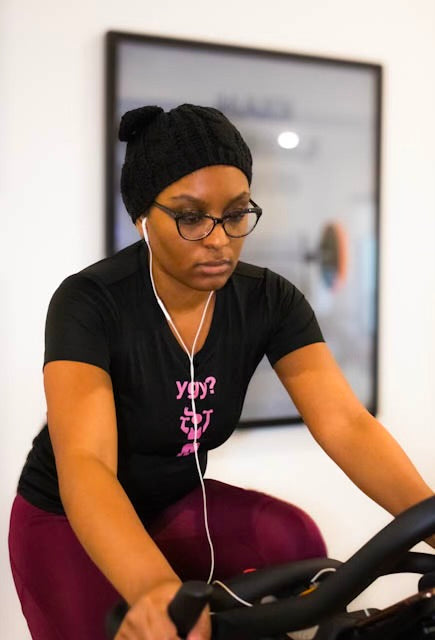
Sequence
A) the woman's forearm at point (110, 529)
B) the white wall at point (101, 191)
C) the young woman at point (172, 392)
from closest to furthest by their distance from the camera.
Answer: the woman's forearm at point (110, 529)
the young woman at point (172, 392)
the white wall at point (101, 191)

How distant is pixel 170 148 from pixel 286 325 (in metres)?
0.37

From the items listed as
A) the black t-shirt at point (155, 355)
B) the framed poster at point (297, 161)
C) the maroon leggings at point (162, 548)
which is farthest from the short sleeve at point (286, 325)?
the framed poster at point (297, 161)

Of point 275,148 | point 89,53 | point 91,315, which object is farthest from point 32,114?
point 91,315

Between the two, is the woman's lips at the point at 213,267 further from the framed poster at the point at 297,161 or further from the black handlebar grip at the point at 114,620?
the framed poster at the point at 297,161

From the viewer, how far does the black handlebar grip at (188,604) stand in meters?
0.61

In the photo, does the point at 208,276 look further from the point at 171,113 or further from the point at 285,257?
the point at 285,257

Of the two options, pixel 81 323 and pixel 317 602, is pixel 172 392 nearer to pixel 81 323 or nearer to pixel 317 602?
pixel 81 323

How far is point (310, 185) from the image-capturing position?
80.4 inches

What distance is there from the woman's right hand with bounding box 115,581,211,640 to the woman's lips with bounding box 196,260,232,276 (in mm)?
461

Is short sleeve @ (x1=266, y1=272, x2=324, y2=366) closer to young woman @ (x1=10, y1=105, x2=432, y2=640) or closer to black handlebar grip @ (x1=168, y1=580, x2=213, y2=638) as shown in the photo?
young woman @ (x1=10, y1=105, x2=432, y2=640)

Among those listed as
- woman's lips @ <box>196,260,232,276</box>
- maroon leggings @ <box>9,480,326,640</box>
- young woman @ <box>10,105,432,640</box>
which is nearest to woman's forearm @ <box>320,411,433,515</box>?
young woman @ <box>10,105,432,640</box>

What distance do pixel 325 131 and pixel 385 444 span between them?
117cm

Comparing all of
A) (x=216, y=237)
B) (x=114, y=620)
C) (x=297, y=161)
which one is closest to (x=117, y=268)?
(x=216, y=237)

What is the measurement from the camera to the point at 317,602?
0.69 metres
